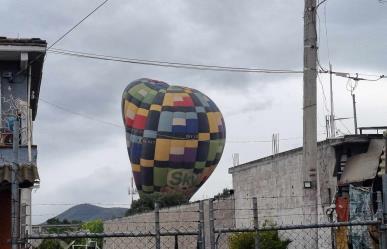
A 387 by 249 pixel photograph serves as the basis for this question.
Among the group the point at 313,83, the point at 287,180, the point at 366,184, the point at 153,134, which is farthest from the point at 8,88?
the point at 153,134

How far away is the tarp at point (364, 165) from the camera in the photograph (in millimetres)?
21953

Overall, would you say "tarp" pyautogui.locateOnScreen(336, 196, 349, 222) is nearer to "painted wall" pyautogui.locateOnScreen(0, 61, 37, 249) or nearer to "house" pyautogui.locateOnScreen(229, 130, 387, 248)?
"house" pyautogui.locateOnScreen(229, 130, 387, 248)

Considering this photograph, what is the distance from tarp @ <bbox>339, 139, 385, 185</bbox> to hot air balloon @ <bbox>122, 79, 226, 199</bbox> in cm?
2298

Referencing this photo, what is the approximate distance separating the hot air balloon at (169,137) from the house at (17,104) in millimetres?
25578

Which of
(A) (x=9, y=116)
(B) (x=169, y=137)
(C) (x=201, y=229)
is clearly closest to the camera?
(C) (x=201, y=229)

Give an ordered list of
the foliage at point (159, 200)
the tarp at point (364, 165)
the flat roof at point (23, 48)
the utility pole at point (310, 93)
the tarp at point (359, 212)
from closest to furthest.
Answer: the flat roof at point (23, 48) → the utility pole at point (310, 93) → the tarp at point (359, 212) → the tarp at point (364, 165) → the foliage at point (159, 200)

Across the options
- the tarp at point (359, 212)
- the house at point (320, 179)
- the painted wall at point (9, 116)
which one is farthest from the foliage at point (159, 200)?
the painted wall at point (9, 116)

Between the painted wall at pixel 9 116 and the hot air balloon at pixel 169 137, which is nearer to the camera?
the painted wall at pixel 9 116

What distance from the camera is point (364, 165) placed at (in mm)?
22344

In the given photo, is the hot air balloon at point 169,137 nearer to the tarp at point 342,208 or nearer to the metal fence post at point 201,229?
the tarp at point 342,208

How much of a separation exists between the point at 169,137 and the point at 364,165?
23964 millimetres

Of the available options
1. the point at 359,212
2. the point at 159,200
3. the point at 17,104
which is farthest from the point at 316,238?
the point at 159,200

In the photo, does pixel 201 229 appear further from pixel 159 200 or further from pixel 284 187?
pixel 159 200

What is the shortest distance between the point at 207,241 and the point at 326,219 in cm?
1461
